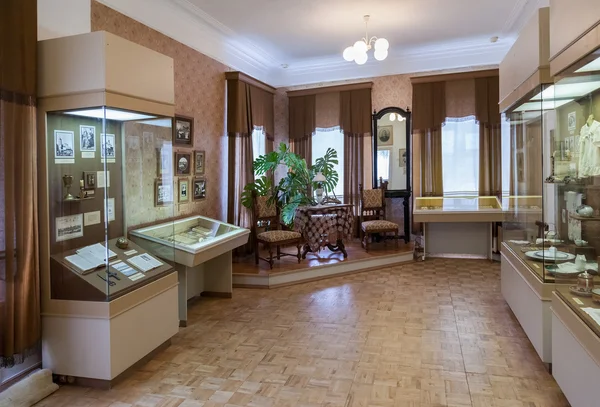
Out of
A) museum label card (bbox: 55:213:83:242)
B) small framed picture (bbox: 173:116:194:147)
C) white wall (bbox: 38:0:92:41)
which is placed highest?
white wall (bbox: 38:0:92:41)

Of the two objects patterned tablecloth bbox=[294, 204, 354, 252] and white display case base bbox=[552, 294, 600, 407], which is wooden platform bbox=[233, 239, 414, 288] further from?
white display case base bbox=[552, 294, 600, 407]

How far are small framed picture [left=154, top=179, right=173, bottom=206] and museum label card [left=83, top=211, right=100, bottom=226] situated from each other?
0.57 metres

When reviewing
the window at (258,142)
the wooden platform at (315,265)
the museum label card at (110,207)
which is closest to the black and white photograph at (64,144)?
the museum label card at (110,207)

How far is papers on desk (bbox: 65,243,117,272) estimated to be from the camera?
318 centimetres

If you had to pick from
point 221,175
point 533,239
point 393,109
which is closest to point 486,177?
point 393,109

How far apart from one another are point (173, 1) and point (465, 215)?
507cm

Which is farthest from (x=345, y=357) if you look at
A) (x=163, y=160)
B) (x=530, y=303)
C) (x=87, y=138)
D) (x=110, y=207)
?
(x=87, y=138)

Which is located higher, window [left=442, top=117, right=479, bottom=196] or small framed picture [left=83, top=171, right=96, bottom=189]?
window [left=442, top=117, right=479, bottom=196]

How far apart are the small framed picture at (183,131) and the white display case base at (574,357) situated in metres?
4.30

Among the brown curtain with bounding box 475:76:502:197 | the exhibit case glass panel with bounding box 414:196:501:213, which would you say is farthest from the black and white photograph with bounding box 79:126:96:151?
the brown curtain with bounding box 475:76:502:197

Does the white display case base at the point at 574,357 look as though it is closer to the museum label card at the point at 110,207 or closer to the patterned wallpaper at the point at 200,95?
the museum label card at the point at 110,207

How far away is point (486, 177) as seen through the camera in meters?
7.26

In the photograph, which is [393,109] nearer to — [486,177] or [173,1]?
[486,177]

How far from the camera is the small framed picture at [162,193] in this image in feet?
12.7
